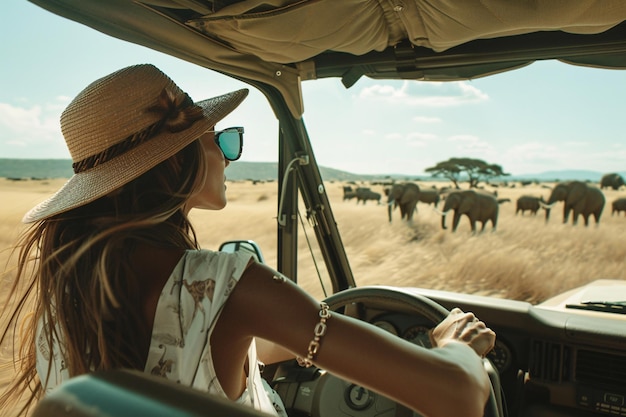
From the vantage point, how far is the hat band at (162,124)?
122cm

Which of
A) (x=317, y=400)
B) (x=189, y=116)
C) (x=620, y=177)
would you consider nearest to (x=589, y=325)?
(x=317, y=400)

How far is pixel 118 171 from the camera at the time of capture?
1182mm

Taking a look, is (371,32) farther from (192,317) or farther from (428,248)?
(428,248)

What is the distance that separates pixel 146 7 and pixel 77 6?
9.0 inches

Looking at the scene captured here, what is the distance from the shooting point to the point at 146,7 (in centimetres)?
181

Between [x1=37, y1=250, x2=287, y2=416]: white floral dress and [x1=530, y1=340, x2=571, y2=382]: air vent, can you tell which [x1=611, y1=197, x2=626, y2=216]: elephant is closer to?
[x1=530, y1=340, x2=571, y2=382]: air vent

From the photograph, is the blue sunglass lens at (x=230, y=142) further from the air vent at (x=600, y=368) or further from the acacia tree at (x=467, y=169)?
the acacia tree at (x=467, y=169)

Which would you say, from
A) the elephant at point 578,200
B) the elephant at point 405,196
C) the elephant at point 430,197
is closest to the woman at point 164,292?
the elephant at point 578,200

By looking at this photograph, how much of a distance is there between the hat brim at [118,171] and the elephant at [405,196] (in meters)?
8.37

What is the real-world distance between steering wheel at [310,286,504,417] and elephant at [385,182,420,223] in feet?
24.8

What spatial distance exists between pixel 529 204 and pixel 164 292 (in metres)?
9.84

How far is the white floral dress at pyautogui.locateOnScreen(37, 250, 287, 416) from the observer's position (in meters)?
1.02

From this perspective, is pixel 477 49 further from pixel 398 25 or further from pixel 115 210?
pixel 115 210

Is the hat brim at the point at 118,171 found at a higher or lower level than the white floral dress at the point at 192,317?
higher
